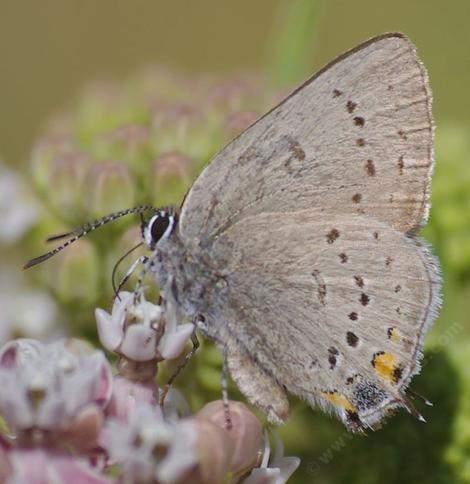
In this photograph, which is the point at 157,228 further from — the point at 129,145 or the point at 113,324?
the point at 129,145

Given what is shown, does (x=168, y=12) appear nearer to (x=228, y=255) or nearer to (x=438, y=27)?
(x=438, y=27)

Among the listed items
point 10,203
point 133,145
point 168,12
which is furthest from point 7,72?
point 133,145

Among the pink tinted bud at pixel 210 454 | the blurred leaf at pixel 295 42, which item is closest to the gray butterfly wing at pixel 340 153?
the pink tinted bud at pixel 210 454

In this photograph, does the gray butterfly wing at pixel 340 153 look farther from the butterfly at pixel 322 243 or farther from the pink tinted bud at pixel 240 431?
the pink tinted bud at pixel 240 431

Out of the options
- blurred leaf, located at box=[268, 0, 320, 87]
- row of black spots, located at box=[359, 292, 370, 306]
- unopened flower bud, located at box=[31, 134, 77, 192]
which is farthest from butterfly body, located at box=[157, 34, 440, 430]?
blurred leaf, located at box=[268, 0, 320, 87]

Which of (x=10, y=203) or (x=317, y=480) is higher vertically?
(x=10, y=203)

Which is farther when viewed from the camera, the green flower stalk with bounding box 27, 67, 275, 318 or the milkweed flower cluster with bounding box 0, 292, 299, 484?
the green flower stalk with bounding box 27, 67, 275, 318

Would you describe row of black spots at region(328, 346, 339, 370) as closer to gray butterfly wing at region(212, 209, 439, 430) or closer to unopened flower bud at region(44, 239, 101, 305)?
gray butterfly wing at region(212, 209, 439, 430)
